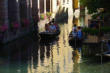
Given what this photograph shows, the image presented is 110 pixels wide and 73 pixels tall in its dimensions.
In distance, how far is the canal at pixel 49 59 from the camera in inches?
613

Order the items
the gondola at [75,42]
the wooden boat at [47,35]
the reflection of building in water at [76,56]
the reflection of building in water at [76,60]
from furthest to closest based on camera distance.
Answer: the wooden boat at [47,35] < the gondola at [75,42] < the reflection of building in water at [76,56] < the reflection of building in water at [76,60]

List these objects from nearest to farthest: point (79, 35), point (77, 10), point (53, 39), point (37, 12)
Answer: point (79, 35) → point (53, 39) → point (37, 12) → point (77, 10)

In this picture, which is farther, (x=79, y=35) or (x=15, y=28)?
(x=15, y=28)

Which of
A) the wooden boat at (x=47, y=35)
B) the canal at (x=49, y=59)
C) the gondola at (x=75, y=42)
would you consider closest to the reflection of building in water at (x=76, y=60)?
the canal at (x=49, y=59)

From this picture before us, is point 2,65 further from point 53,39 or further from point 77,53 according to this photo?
point 53,39

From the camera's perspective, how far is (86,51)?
66.5ft

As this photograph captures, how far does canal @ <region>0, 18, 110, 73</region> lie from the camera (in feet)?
51.1

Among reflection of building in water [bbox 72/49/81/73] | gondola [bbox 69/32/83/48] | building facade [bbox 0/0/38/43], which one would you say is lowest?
reflection of building in water [bbox 72/49/81/73]

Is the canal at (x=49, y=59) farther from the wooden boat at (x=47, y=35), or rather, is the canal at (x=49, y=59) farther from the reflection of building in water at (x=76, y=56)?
the wooden boat at (x=47, y=35)

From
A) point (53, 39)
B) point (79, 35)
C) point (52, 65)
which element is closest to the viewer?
point (52, 65)

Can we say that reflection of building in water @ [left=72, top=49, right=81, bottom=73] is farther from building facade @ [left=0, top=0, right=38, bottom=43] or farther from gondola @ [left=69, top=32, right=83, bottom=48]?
building facade @ [left=0, top=0, right=38, bottom=43]

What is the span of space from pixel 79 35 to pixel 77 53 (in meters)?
3.66

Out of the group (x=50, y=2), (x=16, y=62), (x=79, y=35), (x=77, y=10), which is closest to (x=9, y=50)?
(x=16, y=62)

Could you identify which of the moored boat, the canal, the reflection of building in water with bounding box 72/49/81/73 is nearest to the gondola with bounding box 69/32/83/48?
the moored boat
